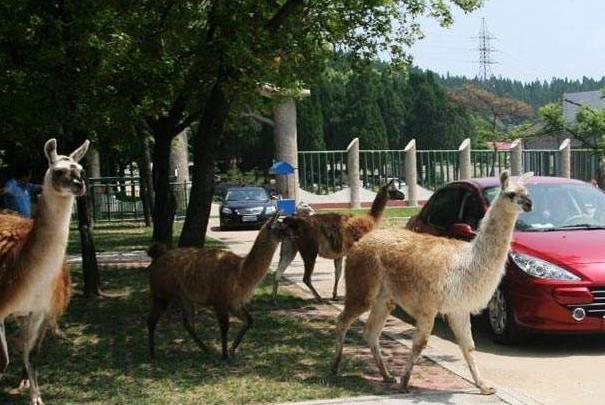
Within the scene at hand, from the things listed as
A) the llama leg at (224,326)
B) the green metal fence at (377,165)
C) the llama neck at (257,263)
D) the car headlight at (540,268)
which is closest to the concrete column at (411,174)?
the green metal fence at (377,165)

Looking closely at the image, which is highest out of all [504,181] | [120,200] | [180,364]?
[504,181]

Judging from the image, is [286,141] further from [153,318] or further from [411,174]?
[153,318]

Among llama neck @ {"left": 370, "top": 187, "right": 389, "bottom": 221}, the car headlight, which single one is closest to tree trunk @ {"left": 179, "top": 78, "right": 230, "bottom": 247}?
llama neck @ {"left": 370, "top": 187, "right": 389, "bottom": 221}

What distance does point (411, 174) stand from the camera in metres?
33.0

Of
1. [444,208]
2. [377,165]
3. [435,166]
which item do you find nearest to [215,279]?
[444,208]

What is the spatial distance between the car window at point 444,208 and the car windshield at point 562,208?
508 millimetres

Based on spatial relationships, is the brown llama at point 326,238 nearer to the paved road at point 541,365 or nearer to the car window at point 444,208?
Result: the car window at point 444,208

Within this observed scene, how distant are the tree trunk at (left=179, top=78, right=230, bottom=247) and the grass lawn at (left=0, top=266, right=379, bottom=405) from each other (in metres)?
1.07

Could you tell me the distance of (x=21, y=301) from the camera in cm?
587

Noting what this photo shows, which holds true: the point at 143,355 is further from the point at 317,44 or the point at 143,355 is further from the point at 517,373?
the point at 317,44

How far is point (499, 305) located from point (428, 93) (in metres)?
50.2

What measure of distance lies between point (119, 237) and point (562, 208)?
1536 centimetres

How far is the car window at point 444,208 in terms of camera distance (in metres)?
9.45

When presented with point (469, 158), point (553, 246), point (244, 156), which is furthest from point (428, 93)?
point (553, 246)
